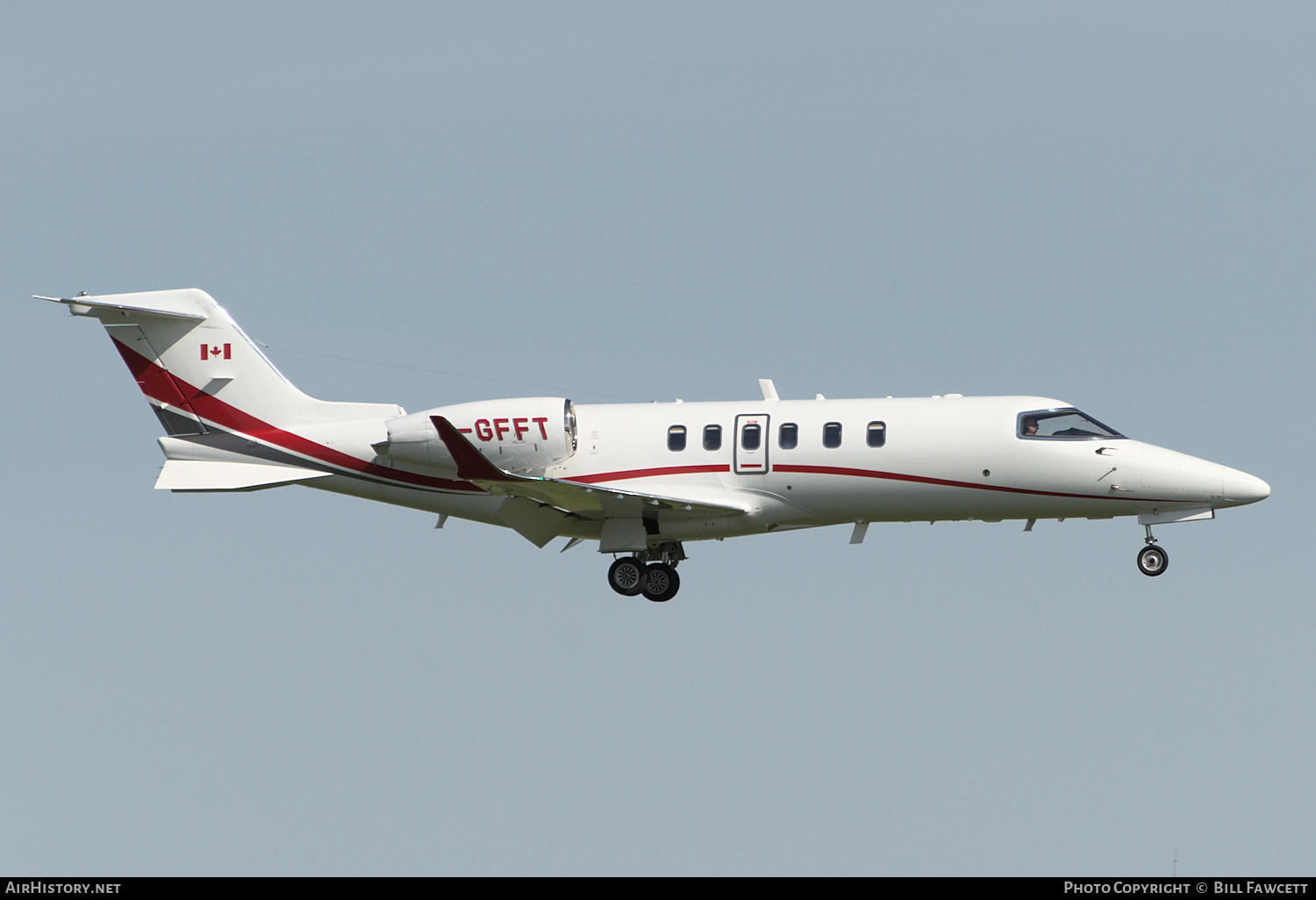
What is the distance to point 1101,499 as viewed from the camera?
2672cm

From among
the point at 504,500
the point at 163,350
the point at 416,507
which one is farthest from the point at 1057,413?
the point at 163,350

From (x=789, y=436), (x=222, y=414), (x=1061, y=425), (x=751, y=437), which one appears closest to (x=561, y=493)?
(x=751, y=437)

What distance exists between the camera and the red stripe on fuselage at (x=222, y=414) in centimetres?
2914

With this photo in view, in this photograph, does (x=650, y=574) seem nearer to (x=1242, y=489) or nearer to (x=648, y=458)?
(x=648, y=458)

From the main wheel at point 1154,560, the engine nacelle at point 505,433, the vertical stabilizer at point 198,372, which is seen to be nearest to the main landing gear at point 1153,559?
the main wheel at point 1154,560

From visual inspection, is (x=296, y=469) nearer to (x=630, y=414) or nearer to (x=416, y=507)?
(x=416, y=507)

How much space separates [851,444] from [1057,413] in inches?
136

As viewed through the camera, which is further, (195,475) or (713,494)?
(195,475)

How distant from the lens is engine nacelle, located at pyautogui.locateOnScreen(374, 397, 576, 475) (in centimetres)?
2734

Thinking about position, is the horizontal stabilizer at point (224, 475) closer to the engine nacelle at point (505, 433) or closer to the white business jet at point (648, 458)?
the white business jet at point (648, 458)

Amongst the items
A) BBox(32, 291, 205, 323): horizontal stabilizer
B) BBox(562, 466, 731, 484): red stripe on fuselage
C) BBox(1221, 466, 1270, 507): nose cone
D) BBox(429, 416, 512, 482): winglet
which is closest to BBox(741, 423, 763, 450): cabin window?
BBox(562, 466, 731, 484): red stripe on fuselage

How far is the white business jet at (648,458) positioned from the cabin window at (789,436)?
0.11ft

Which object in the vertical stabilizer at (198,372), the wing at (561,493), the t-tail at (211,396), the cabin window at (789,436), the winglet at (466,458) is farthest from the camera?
the vertical stabilizer at (198,372)

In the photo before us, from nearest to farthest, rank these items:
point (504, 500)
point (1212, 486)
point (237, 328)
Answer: point (1212, 486) → point (504, 500) → point (237, 328)
